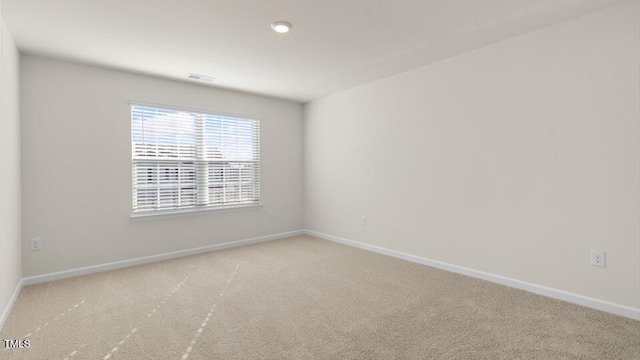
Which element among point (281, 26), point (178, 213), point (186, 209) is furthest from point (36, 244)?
point (281, 26)

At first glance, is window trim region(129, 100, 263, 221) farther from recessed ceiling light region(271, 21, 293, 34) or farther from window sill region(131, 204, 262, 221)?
recessed ceiling light region(271, 21, 293, 34)

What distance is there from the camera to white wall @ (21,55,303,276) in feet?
10.9

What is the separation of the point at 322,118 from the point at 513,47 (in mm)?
2900

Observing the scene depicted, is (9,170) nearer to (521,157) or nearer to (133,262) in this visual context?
(133,262)

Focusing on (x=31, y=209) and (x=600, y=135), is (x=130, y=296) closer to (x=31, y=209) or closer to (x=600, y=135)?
(x=31, y=209)

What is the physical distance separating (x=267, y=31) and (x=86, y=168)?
2.59 meters

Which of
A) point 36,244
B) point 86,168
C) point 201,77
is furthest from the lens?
point 201,77

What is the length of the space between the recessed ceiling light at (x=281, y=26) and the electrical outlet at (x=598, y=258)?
3.14m

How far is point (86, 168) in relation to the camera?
3625mm

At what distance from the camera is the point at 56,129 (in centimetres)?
345

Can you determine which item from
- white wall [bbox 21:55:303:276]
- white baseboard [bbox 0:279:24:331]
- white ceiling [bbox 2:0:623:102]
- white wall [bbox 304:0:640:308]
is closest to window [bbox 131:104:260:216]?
white wall [bbox 21:55:303:276]

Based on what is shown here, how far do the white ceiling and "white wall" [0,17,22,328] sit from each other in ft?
0.99

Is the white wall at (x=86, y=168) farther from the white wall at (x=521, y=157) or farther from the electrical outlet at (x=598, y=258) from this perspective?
the electrical outlet at (x=598, y=258)

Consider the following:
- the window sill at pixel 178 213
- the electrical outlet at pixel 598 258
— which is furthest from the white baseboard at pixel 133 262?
the electrical outlet at pixel 598 258
